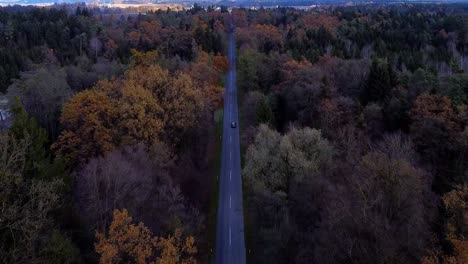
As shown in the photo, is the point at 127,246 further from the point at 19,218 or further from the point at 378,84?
the point at 378,84

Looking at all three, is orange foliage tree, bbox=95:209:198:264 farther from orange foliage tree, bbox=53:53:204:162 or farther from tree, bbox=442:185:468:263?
orange foliage tree, bbox=53:53:204:162

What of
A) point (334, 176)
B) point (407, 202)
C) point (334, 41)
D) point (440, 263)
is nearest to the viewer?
point (440, 263)

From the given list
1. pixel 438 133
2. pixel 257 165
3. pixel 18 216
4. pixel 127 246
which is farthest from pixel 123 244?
pixel 438 133

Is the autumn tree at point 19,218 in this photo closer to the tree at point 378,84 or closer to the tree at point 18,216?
the tree at point 18,216

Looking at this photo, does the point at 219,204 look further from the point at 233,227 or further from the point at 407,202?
the point at 407,202

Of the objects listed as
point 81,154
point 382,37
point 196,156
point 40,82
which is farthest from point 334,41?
point 81,154

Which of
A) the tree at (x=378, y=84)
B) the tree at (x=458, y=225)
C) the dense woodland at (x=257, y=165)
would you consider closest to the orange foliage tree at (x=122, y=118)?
the dense woodland at (x=257, y=165)

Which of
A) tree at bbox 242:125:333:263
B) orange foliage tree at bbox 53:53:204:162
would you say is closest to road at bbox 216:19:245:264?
tree at bbox 242:125:333:263
